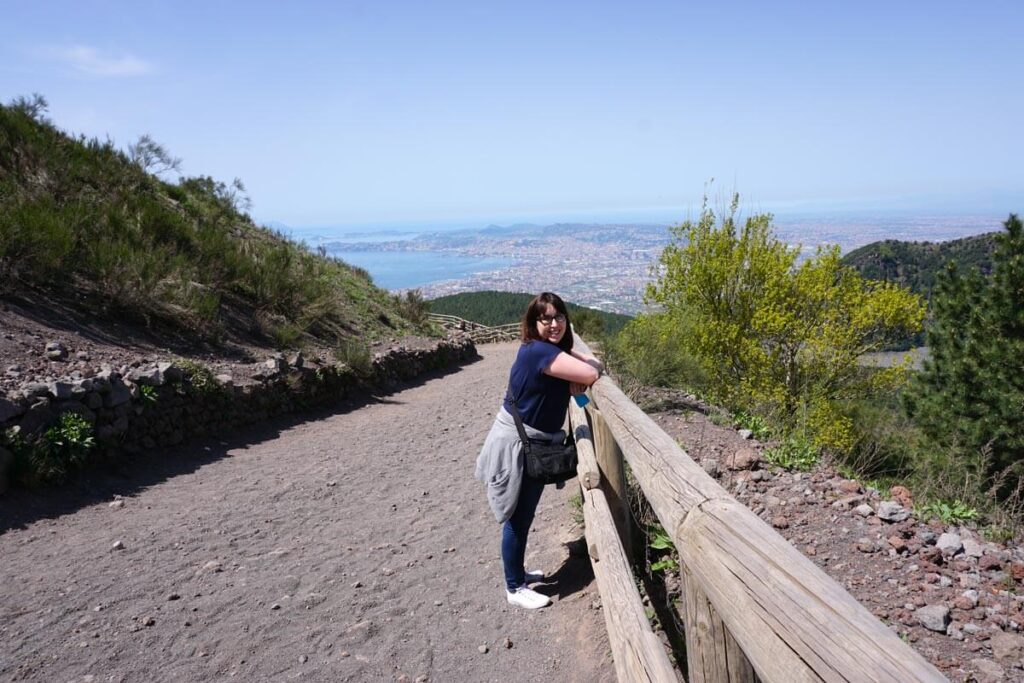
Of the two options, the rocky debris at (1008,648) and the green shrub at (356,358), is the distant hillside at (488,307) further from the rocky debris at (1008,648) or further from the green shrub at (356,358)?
the rocky debris at (1008,648)

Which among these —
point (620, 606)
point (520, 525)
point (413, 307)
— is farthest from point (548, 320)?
point (413, 307)

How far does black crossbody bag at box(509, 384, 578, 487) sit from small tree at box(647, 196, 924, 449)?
925 centimetres

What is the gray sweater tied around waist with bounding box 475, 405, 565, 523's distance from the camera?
11.9ft

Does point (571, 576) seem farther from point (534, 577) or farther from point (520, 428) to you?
point (520, 428)

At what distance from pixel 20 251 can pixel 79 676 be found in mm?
7351

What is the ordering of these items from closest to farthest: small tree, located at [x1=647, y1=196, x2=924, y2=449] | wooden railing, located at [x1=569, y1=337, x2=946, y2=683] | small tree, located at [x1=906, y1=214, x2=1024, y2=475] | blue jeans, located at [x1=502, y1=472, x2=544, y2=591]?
wooden railing, located at [x1=569, y1=337, x2=946, y2=683], blue jeans, located at [x1=502, y1=472, x2=544, y2=591], small tree, located at [x1=906, y1=214, x2=1024, y2=475], small tree, located at [x1=647, y1=196, x2=924, y2=449]

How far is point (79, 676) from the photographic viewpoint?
3.22m

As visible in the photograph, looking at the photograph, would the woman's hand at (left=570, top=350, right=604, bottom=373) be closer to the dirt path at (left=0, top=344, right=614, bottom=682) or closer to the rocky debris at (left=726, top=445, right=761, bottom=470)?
the dirt path at (left=0, top=344, right=614, bottom=682)

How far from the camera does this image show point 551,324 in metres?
3.67

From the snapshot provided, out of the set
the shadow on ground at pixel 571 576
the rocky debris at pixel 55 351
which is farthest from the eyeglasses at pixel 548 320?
the rocky debris at pixel 55 351

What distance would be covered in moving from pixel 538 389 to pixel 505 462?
0.46m

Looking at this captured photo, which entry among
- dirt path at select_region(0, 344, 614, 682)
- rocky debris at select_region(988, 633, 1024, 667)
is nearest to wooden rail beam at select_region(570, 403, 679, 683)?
dirt path at select_region(0, 344, 614, 682)

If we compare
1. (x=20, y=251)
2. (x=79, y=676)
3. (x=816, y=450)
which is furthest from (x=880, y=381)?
(x=20, y=251)

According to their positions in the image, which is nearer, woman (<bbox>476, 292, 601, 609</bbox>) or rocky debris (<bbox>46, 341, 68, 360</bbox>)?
woman (<bbox>476, 292, 601, 609</bbox>)
